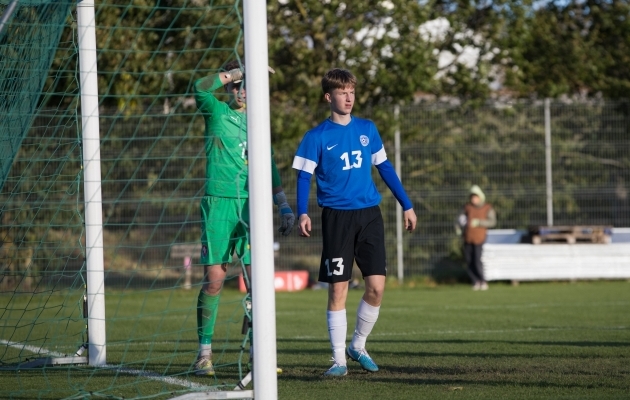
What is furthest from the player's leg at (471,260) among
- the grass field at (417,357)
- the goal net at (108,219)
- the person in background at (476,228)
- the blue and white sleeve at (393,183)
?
the blue and white sleeve at (393,183)

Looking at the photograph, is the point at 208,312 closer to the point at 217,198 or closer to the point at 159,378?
the point at 159,378

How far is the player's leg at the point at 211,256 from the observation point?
679cm

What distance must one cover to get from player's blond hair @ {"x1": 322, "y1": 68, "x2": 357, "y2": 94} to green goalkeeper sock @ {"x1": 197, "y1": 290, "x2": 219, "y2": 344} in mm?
1743

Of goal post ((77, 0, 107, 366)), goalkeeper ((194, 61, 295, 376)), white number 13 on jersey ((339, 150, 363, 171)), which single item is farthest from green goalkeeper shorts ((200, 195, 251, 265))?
goal post ((77, 0, 107, 366))

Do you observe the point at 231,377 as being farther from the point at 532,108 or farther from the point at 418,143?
the point at 532,108

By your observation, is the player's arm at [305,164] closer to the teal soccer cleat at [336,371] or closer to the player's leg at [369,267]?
the player's leg at [369,267]

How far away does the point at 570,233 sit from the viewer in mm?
18250

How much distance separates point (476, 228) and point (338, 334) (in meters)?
11.1

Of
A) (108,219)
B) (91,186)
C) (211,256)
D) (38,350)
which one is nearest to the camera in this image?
(211,256)

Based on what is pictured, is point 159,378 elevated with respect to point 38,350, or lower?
elevated

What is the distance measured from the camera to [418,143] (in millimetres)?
18062

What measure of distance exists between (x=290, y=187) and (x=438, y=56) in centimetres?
448

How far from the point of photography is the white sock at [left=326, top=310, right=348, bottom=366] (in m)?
6.46

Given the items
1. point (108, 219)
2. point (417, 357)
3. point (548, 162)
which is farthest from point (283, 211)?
point (548, 162)
